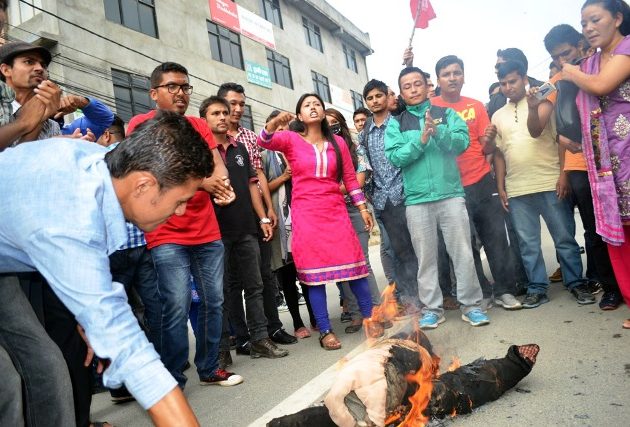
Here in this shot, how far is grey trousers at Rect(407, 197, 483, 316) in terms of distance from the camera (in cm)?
389

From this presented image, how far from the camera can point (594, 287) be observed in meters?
4.11

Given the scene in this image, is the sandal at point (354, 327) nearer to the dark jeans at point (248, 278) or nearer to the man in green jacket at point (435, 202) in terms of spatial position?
the man in green jacket at point (435, 202)

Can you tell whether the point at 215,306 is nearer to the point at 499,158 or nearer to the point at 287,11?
the point at 499,158

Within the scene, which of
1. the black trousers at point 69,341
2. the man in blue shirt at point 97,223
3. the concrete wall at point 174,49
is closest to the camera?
the man in blue shirt at point 97,223

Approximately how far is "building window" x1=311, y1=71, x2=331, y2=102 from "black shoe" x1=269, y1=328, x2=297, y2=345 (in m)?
21.7

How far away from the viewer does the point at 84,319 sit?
4.27 feet

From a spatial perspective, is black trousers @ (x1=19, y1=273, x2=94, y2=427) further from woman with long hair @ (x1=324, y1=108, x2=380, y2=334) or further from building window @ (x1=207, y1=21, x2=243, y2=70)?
building window @ (x1=207, y1=21, x2=243, y2=70)

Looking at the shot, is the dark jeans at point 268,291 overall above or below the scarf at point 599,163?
below

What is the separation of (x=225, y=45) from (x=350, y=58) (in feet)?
40.8

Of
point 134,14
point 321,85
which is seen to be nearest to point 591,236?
point 134,14

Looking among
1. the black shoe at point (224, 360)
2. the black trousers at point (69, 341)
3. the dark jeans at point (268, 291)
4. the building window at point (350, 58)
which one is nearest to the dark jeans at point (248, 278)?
the black shoe at point (224, 360)

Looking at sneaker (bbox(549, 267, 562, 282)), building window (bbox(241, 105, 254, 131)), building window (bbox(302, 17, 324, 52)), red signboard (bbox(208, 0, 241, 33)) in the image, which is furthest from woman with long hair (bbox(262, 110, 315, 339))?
building window (bbox(302, 17, 324, 52))

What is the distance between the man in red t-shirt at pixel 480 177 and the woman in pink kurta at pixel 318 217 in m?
1.31

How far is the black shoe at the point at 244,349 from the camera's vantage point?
13.4 ft
